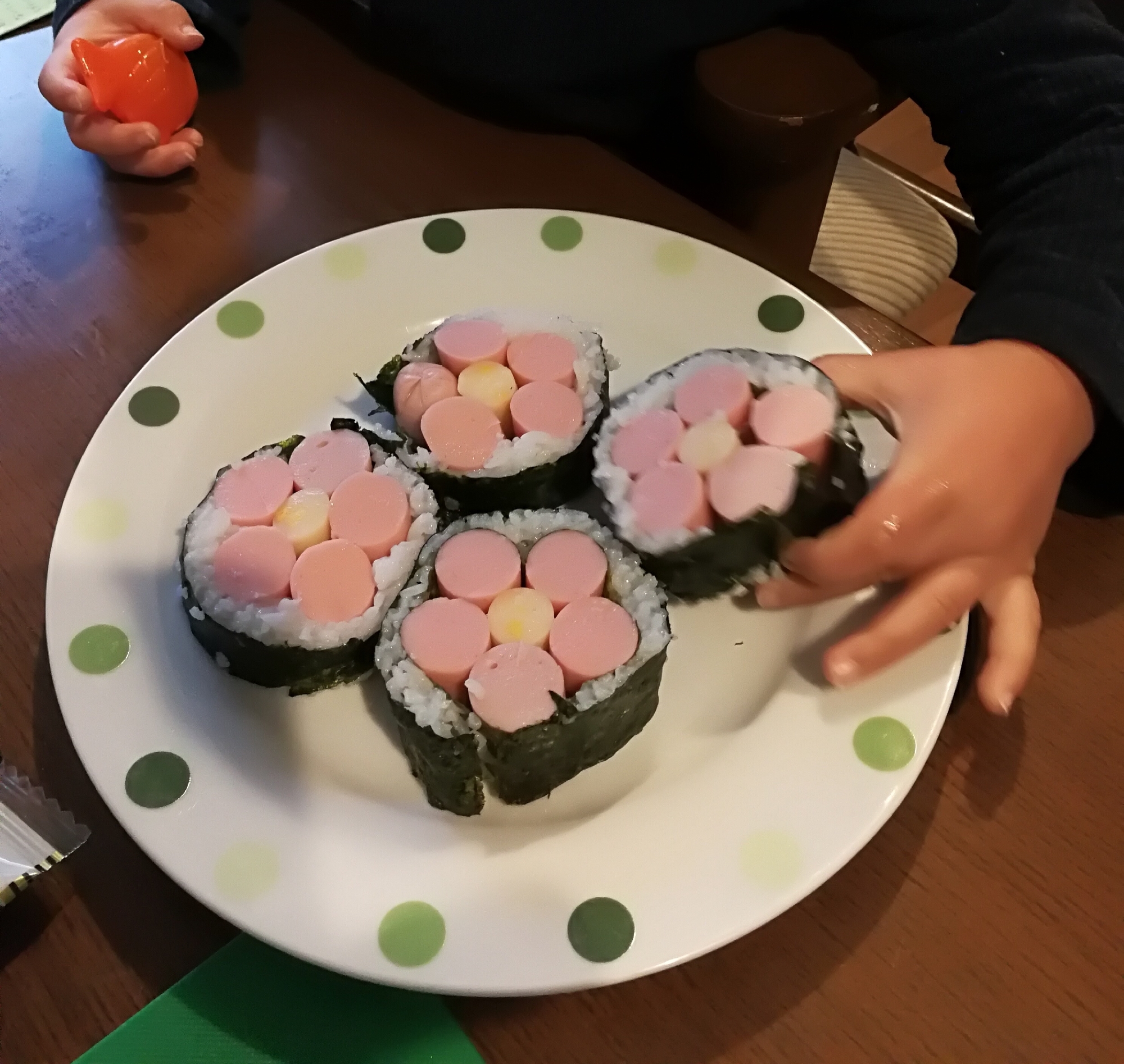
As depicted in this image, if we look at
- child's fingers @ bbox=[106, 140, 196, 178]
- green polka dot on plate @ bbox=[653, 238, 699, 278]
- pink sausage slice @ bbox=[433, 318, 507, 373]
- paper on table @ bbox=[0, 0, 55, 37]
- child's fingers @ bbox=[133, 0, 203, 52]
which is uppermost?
child's fingers @ bbox=[133, 0, 203, 52]

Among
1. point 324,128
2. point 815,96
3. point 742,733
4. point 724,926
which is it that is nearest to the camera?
point 724,926

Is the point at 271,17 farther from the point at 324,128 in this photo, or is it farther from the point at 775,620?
the point at 775,620

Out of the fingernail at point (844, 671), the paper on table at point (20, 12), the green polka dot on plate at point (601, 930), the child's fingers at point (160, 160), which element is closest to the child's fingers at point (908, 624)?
the fingernail at point (844, 671)

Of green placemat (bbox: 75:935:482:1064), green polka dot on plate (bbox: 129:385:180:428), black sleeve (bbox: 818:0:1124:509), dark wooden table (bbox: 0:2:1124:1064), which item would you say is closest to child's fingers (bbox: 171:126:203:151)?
dark wooden table (bbox: 0:2:1124:1064)

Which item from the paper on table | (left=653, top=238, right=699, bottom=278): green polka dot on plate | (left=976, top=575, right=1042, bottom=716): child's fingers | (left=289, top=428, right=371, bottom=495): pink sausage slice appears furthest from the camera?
the paper on table

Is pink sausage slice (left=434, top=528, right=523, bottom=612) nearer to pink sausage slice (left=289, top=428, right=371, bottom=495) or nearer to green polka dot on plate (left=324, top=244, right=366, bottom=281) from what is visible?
pink sausage slice (left=289, top=428, right=371, bottom=495)

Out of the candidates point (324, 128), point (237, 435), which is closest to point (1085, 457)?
point (237, 435)
